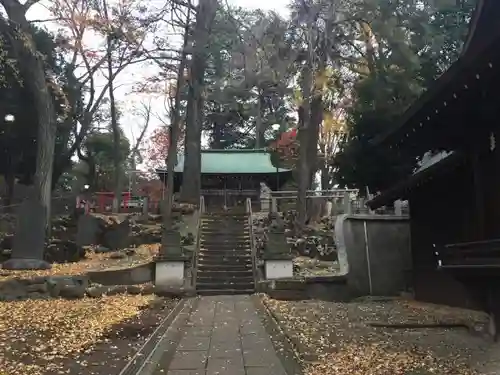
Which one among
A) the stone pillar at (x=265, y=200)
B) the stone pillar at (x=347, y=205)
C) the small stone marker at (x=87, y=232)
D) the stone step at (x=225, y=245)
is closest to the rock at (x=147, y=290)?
the stone step at (x=225, y=245)

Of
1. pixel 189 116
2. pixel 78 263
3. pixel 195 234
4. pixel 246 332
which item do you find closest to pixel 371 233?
pixel 195 234

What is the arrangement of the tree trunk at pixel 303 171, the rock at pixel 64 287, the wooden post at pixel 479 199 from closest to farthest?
1. the wooden post at pixel 479 199
2. the rock at pixel 64 287
3. the tree trunk at pixel 303 171

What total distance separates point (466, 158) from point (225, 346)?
454 cm

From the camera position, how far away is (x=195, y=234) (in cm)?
1614

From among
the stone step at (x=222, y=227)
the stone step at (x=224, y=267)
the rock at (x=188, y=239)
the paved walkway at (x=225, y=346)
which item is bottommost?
the paved walkway at (x=225, y=346)

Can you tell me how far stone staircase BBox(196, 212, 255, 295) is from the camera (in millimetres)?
12484

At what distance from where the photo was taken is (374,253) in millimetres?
12984

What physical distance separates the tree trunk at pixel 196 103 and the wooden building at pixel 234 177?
716 centimetres

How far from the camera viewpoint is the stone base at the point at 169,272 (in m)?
12.4

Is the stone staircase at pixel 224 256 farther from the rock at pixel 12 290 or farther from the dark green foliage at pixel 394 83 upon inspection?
the rock at pixel 12 290

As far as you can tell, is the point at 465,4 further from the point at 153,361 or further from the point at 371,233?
the point at 153,361

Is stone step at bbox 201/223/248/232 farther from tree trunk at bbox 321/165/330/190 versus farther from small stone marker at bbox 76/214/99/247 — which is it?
tree trunk at bbox 321/165/330/190

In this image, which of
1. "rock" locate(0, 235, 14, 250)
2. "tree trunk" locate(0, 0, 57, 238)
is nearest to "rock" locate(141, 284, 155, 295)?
"tree trunk" locate(0, 0, 57, 238)

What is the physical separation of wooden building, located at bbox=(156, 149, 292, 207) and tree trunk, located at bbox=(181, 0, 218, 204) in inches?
282
